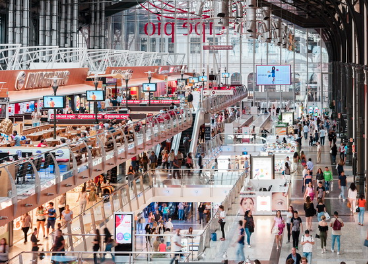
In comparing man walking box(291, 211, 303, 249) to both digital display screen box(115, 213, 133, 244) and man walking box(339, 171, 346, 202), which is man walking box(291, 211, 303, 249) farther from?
man walking box(339, 171, 346, 202)

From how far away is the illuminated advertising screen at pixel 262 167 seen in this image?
28672 millimetres

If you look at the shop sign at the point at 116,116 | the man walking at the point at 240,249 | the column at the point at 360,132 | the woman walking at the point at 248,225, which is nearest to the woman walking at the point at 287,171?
the column at the point at 360,132

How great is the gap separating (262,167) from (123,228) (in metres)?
Result: 12.8

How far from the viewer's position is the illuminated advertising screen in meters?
28.7

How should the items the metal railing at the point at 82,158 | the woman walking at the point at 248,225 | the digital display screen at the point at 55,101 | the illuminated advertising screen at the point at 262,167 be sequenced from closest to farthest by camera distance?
the metal railing at the point at 82,158, the woman walking at the point at 248,225, the digital display screen at the point at 55,101, the illuminated advertising screen at the point at 262,167

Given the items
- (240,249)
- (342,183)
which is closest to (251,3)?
(240,249)

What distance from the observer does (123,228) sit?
16891 millimetres

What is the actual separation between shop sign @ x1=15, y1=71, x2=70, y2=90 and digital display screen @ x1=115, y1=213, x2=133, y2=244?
20.1 m

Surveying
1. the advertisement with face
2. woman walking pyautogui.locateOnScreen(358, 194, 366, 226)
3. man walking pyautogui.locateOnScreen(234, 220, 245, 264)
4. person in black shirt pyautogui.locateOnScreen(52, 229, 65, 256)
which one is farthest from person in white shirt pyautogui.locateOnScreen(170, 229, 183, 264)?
the advertisement with face

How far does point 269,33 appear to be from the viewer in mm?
29344

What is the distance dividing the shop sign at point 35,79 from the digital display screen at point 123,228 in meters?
20.1

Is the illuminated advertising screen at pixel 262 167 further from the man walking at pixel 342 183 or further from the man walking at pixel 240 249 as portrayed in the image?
the man walking at pixel 240 249

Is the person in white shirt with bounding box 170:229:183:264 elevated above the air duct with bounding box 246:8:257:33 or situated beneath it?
situated beneath

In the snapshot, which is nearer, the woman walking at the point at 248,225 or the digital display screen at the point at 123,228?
the digital display screen at the point at 123,228
